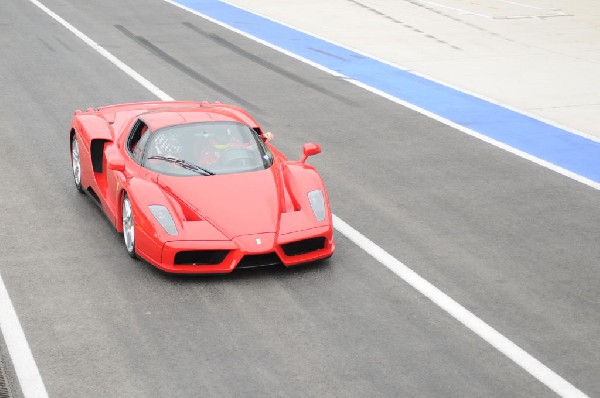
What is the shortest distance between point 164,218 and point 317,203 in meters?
1.57

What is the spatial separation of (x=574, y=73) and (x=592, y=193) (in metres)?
8.22

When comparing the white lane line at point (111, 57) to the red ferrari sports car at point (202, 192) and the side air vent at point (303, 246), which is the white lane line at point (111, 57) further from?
the side air vent at point (303, 246)

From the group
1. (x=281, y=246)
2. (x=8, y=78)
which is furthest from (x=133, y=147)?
(x=8, y=78)

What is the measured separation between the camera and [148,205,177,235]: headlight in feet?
33.7

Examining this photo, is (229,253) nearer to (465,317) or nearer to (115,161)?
(115,161)

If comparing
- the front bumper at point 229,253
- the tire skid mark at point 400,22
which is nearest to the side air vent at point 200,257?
the front bumper at point 229,253

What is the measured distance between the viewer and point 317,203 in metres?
10.9

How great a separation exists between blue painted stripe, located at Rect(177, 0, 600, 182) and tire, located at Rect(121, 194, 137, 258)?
6.82m

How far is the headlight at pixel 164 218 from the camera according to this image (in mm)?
10258

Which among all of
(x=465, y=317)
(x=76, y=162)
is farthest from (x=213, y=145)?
Answer: (x=465, y=317)

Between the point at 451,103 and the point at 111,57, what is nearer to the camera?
the point at 451,103

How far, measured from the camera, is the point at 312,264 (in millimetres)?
10805

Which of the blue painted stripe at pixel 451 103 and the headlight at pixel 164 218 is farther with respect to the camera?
the blue painted stripe at pixel 451 103

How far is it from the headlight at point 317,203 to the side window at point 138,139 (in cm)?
190
